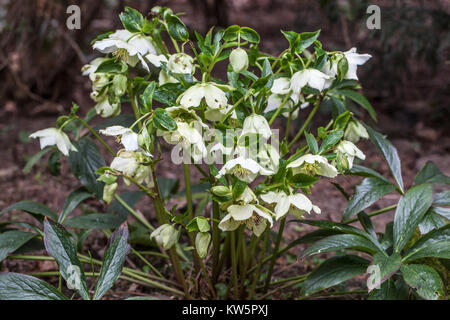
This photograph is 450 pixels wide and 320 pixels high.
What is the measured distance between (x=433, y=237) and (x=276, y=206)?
1.05 ft

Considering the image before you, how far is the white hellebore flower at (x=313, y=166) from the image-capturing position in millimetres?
719

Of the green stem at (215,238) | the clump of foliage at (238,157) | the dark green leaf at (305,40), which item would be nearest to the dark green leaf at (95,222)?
the clump of foliage at (238,157)

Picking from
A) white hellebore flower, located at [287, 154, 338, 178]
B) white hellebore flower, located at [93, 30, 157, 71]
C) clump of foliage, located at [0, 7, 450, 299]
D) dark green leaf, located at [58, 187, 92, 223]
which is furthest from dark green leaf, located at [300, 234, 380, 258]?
dark green leaf, located at [58, 187, 92, 223]

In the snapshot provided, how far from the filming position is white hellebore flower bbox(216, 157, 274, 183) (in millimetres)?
691

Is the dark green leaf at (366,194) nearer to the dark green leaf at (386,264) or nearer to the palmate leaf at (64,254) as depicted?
the dark green leaf at (386,264)

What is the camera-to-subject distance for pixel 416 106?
2.21 metres

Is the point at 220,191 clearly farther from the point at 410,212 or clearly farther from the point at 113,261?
the point at 410,212

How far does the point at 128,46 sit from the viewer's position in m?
0.78

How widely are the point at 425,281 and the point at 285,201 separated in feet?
0.88

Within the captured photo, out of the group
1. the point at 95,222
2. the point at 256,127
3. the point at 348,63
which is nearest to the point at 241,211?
the point at 256,127

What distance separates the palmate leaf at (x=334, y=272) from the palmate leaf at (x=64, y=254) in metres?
0.41

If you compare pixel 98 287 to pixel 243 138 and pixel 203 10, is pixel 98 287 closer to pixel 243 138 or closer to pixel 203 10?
pixel 243 138

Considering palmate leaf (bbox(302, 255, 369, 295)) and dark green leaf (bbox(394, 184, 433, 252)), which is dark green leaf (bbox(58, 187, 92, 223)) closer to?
palmate leaf (bbox(302, 255, 369, 295))
